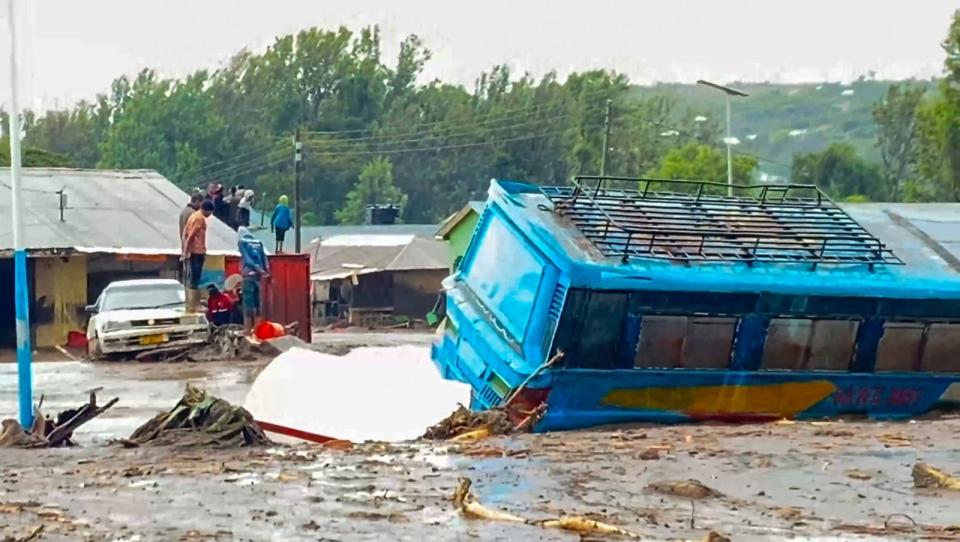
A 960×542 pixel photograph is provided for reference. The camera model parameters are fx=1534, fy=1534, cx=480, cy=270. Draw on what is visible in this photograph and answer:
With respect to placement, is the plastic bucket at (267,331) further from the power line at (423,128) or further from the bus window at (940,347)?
the power line at (423,128)

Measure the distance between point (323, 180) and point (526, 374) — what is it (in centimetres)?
7397

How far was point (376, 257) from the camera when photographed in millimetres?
52500

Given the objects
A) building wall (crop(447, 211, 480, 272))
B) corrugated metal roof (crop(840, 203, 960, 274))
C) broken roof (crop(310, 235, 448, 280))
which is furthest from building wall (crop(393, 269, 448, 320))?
corrugated metal roof (crop(840, 203, 960, 274))

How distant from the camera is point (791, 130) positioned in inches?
6265

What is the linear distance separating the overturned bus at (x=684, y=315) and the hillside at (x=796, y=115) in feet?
397

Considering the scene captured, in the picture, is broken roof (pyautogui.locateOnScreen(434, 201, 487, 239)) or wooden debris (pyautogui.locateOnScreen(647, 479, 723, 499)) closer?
wooden debris (pyautogui.locateOnScreen(647, 479, 723, 499))

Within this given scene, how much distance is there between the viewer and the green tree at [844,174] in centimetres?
7288

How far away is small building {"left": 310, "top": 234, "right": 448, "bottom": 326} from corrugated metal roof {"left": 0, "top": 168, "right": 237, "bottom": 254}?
10.1 metres

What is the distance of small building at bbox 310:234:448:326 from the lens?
51.3 m

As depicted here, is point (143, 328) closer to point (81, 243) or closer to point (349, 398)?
point (81, 243)

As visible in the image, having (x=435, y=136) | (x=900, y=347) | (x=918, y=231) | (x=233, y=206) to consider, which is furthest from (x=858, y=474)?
(x=435, y=136)

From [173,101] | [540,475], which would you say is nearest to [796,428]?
[540,475]

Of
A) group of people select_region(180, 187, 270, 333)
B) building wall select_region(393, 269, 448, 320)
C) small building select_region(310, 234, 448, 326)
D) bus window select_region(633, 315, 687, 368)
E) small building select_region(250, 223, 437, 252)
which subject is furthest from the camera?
small building select_region(250, 223, 437, 252)

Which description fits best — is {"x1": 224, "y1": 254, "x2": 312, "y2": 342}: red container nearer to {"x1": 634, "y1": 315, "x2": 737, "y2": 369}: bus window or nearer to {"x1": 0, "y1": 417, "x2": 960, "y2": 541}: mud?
{"x1": 634, "y1": 315, "x2": 737, "y2": 369}: bus window
